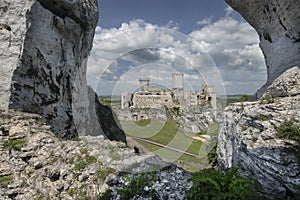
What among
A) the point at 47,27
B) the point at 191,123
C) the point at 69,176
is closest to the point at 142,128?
the point at 191,123

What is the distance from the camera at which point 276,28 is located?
8297 mm

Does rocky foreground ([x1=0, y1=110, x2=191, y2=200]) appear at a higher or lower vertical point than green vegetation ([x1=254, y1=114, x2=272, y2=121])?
lower

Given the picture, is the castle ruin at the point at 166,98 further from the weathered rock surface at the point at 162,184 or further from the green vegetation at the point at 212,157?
the weathered rock surface at the point at 162,184

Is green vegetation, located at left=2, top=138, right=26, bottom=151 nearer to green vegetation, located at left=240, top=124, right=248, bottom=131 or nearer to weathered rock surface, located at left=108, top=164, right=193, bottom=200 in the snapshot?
weathered rock surface, located at left=108, top=164, right=193, bottom=200

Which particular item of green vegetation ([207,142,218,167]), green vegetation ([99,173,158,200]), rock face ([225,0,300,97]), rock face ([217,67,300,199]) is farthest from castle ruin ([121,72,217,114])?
green vegetation ([99,173,158,200])

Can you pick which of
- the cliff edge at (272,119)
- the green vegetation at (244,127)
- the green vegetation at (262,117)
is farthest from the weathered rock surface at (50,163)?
the green vegetation at (262,117)

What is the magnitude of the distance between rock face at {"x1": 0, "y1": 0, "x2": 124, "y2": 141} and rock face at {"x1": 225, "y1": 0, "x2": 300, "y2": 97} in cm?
824

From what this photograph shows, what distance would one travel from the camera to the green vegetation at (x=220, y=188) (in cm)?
331

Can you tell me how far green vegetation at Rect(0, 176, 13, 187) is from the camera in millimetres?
4817

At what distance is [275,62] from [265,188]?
22.0 ft

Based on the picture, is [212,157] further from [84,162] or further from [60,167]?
[60,167]

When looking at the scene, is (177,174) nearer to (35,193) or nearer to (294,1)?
(35,193)

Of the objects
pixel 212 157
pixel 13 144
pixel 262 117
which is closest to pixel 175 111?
pixel 212 157

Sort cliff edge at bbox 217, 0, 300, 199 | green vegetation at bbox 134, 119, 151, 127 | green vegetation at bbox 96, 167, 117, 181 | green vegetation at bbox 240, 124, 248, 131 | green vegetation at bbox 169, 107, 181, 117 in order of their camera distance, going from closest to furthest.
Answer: cliff edge at bbox 217, 0, 300, 199
green vegetation at bbox 96, 167, 117, 181
green vegetation at bbox 240, 124, 248, 131
green vegetation at bbox 134, 119, 151, 127
green vegetation at bbox 169, 107, 181, 117
